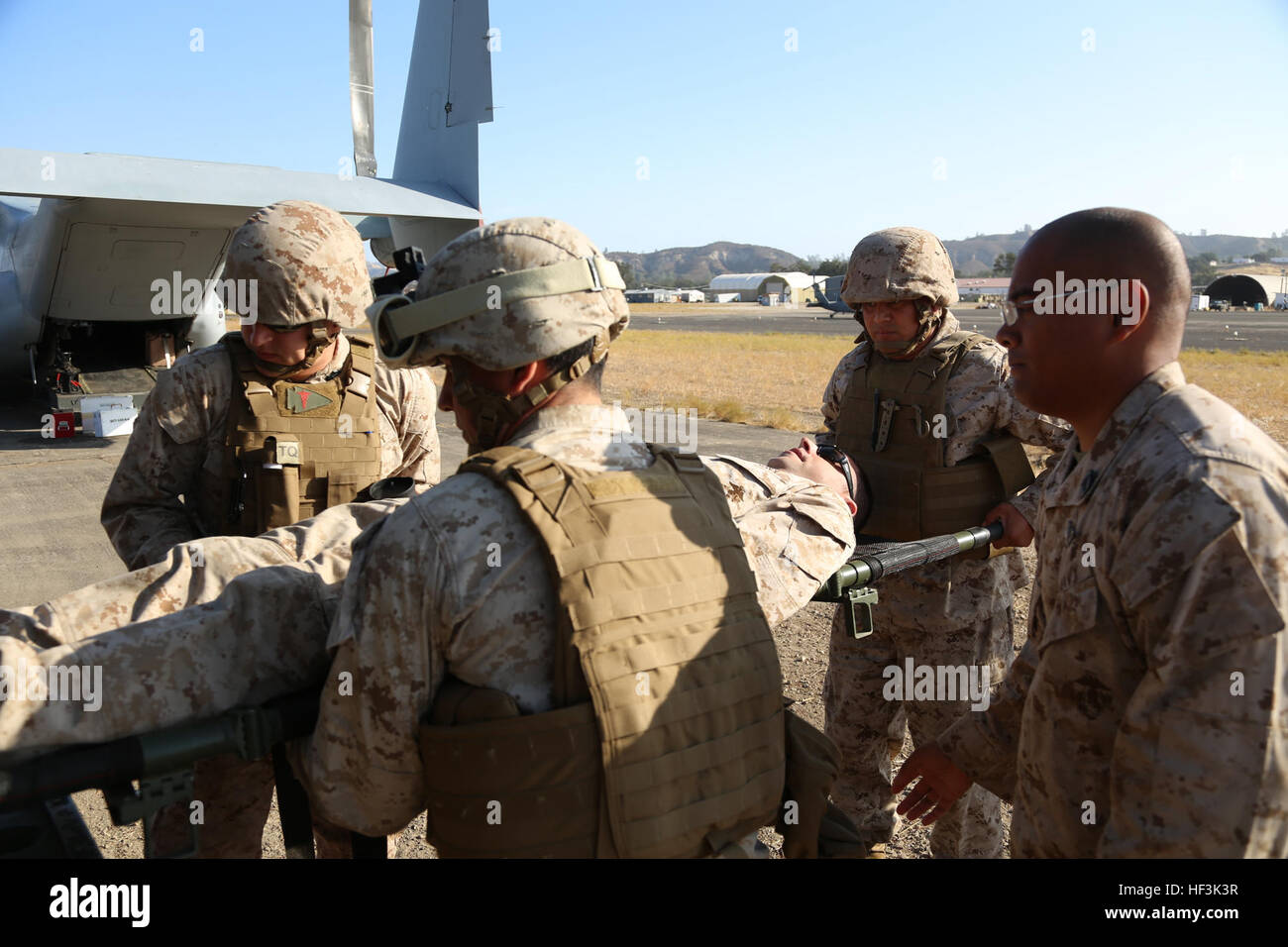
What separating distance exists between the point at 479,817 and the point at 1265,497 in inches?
53.9

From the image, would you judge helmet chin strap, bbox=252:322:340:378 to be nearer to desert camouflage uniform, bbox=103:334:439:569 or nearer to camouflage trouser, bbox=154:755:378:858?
desert camouflage uniform, bbox=103:334:439:569

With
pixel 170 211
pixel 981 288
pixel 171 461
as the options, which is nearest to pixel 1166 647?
pixel 171 461

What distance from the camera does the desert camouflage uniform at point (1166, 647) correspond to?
1443 mm

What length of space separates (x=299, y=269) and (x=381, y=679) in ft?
5.46

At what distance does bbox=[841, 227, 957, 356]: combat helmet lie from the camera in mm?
3568

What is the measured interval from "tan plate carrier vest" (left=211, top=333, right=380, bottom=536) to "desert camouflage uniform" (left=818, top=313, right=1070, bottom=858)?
74.3 inches

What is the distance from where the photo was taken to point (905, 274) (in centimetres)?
356

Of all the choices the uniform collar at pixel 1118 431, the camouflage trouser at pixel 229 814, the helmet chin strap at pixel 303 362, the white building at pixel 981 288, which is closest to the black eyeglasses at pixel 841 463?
the uniform collar at pixel 1118 431

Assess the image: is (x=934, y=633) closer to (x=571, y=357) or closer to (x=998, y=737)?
(x=998, y=737)

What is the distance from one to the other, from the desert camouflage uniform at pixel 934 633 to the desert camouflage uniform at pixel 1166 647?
1751mm

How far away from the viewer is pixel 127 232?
1175 centimetres

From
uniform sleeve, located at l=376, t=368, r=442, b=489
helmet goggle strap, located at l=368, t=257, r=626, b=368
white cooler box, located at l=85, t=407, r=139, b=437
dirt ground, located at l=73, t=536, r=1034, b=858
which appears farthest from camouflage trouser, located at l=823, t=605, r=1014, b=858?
white cooler box, located at l=85, t=407, r=139, b=437
